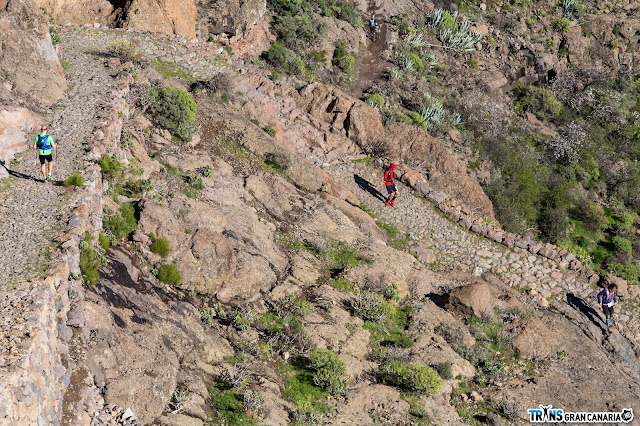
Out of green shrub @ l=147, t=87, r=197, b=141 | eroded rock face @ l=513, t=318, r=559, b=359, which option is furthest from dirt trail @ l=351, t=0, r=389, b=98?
eroded rock face @ l=513, t=318, r=559, b=359

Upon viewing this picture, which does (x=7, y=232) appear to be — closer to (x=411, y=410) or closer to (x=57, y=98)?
(x=57, y=98)

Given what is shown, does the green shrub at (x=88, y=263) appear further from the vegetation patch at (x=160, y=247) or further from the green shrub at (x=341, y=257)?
the green shrub at (x=341, y=257)

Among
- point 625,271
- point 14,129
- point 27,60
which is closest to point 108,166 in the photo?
point 14,129

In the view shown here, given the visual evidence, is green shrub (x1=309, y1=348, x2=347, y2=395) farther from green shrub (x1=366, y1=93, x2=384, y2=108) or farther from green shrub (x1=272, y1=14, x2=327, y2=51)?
green shrub (x1=272, y1=14, x2=327, y2=51)

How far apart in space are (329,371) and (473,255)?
10613 millimetres

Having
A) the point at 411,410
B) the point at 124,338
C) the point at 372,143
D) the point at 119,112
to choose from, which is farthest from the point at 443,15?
the point at 124,338

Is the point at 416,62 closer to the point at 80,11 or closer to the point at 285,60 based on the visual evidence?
the point at 285,60

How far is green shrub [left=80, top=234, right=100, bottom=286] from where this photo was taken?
12648 mm

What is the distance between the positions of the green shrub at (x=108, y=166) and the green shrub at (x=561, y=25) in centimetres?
3574

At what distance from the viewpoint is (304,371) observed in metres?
14.7

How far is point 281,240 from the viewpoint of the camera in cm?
1888

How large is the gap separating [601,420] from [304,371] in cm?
821

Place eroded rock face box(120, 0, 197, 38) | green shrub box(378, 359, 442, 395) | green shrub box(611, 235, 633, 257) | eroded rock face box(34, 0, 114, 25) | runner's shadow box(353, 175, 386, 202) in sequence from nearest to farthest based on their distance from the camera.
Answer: green shrub box(378, 359, 442, 395)
eroded rock face box(34, 0, 114, 25)
runner's shadow box(353, 175, 386, 202)
eroded rock face box(120, 0, 197, 38)
green shrub box(611, 235, 633, 257)

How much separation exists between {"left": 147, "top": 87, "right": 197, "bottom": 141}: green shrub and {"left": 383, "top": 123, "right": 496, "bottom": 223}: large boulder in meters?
8.66
